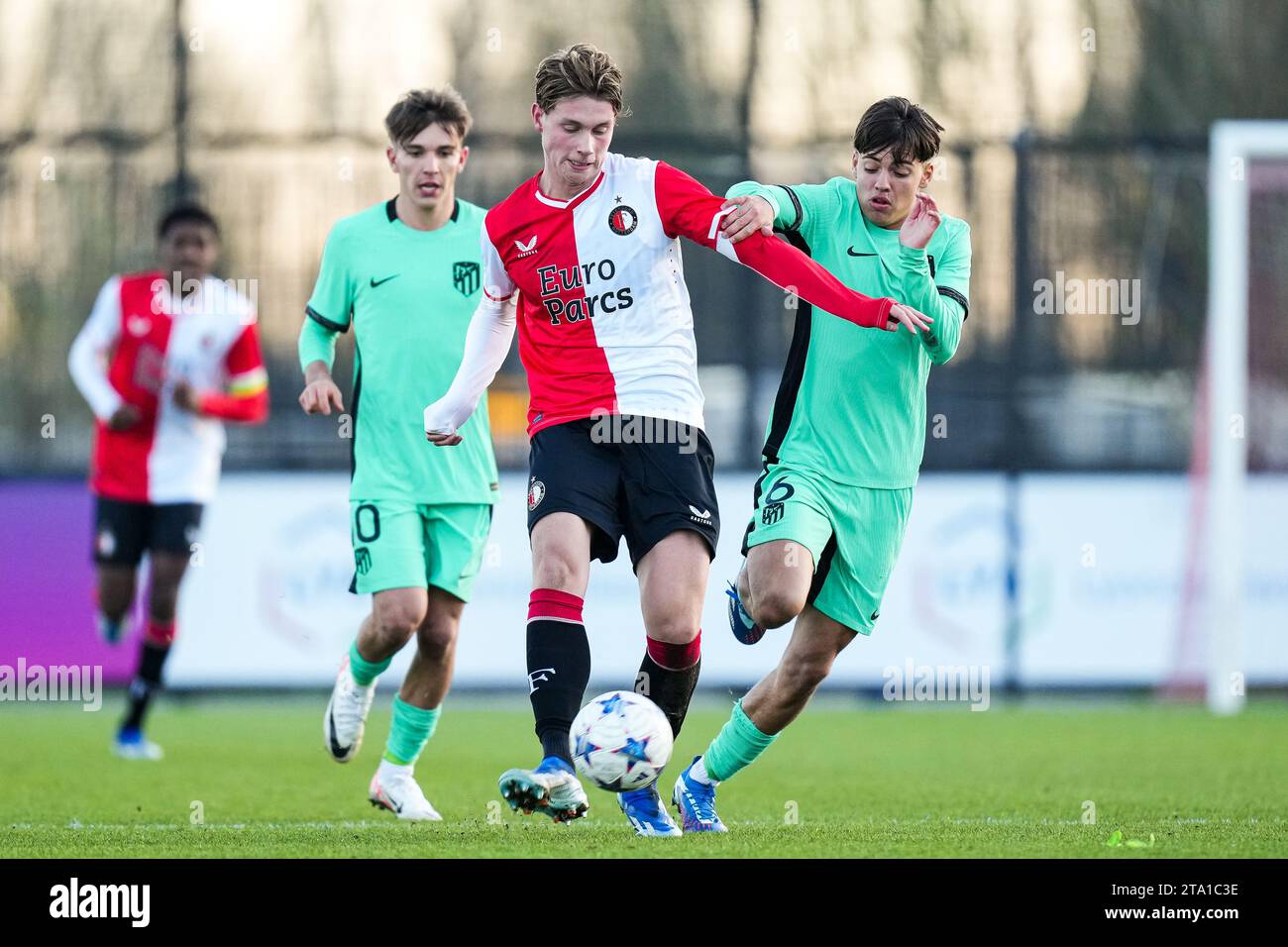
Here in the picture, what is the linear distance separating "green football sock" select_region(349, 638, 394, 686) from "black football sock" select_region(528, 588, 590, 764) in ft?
5.03

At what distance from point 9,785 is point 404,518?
2391 millimetres

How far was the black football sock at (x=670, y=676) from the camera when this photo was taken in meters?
5.74

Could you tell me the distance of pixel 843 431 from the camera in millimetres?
6098

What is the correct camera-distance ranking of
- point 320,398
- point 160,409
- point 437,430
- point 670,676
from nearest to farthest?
point 670,676
point 437,430
point 320,398
point 160,409

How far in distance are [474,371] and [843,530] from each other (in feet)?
4.14

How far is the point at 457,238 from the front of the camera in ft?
23.0

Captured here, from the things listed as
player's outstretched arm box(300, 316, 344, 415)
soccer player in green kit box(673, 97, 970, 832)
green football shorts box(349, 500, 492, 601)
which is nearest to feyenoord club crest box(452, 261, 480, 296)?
player's outstretched arm box(300, 316, 344, 415)

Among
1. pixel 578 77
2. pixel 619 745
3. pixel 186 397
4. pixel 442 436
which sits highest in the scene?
pixel 578 77

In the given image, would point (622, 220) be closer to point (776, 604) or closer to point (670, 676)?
point (776, 604)

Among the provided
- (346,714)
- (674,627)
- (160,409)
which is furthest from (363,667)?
Result: (160,409)

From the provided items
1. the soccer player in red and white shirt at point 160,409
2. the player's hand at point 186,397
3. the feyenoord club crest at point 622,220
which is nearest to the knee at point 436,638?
the feyenoord club crest at point 622,220

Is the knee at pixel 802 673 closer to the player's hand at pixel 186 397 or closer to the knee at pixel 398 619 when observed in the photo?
the knee at pixel 398 619

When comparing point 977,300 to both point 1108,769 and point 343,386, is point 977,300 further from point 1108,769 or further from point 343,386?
point 1108,769
